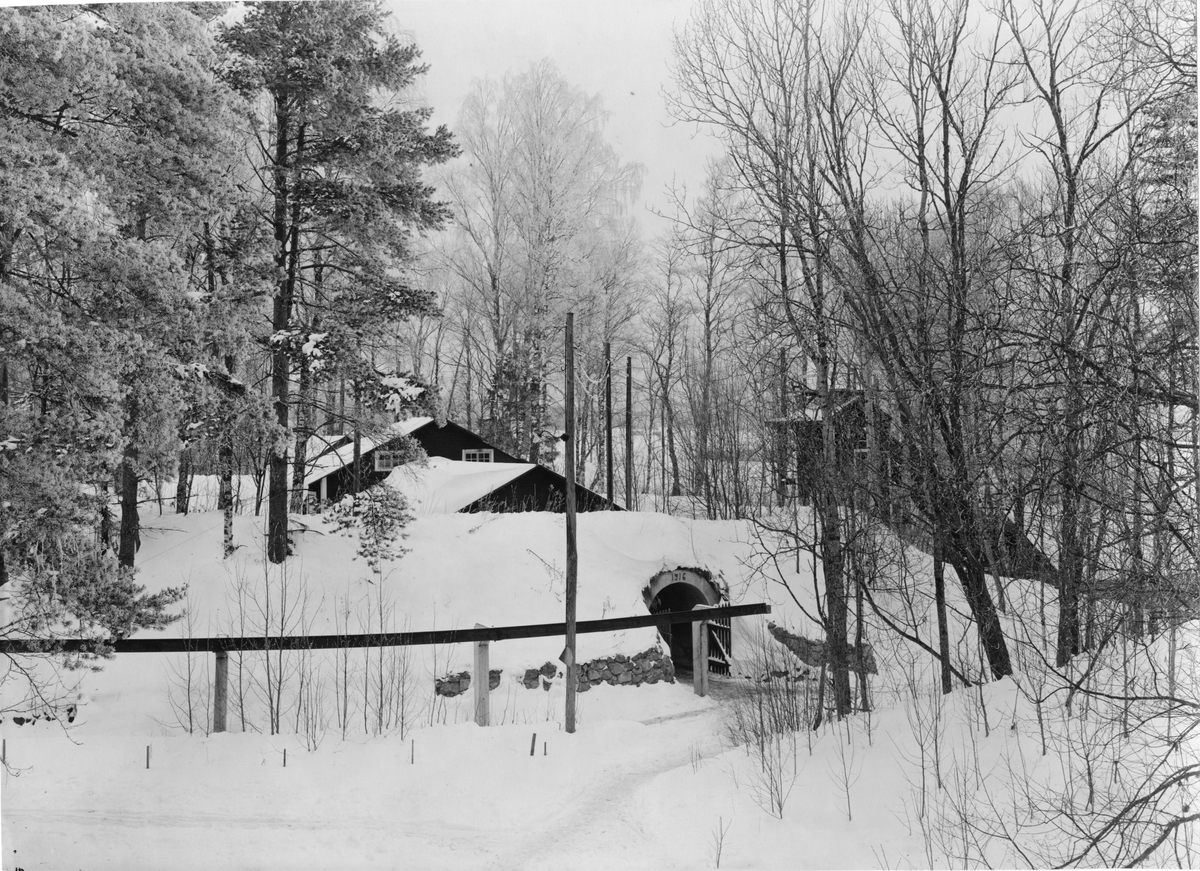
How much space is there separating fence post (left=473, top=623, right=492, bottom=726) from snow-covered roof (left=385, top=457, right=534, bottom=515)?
5.91m

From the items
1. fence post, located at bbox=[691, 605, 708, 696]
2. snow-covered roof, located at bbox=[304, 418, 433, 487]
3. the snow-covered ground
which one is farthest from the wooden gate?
snow-covered roof, located at bbox=[304, 418, 433, 487]

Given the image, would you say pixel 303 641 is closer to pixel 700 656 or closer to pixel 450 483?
pixel 700 656

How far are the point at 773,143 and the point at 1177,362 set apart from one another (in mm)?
4974

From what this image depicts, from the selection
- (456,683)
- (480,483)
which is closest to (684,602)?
(480,483)

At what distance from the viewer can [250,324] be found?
902 cm

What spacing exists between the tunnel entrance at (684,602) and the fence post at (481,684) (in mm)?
4418

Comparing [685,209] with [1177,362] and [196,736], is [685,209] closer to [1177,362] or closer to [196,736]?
[1177,362]

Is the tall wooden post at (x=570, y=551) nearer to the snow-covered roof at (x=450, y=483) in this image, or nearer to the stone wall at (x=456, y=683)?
the stone wall at (x=456, y=683)

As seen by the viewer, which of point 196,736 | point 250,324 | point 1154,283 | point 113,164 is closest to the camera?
point 1154,283

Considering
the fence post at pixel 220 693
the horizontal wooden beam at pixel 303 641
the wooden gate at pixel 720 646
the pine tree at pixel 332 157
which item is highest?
the pine tree at pixel 332 157

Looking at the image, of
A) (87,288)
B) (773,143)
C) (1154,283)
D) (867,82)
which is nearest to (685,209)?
(773,143)

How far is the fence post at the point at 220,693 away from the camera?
6930mm

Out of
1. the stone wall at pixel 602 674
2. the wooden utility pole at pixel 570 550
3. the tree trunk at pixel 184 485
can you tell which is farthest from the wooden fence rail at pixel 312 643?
the tree trunk at pixel 184 485

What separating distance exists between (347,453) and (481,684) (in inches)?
520
